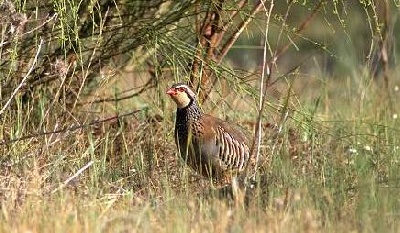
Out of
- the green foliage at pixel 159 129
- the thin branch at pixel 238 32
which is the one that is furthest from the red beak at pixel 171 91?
the thin branch at pixel 238 32

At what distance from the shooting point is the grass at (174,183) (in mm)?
5609

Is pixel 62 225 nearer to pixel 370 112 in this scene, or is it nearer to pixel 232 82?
pixel 232 82

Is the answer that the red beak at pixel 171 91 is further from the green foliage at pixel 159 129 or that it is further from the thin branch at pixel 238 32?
the thin branch at pixel 238 32

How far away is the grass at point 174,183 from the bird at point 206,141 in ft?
0.47

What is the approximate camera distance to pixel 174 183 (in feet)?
23.9

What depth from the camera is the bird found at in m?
7.85

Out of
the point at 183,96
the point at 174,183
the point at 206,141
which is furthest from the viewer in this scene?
the point at 183,96

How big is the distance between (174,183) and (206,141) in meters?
0.76

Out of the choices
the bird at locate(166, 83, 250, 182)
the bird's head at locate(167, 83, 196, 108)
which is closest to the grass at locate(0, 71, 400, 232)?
the bird at locate(166, 83, 250, 182)

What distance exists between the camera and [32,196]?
618 centimetres

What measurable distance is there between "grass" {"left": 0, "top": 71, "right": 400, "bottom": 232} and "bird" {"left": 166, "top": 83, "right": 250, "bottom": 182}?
0.14 meters

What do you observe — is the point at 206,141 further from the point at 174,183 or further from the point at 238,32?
the point at 238,32

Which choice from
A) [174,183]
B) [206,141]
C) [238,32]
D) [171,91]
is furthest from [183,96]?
[174,183]

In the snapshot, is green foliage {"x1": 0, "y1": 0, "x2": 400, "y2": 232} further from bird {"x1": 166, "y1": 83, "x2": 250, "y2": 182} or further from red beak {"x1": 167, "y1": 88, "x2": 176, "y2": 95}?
red beak {"x1": 167, "y1": 88, "x2": 176, "y2": 95}
